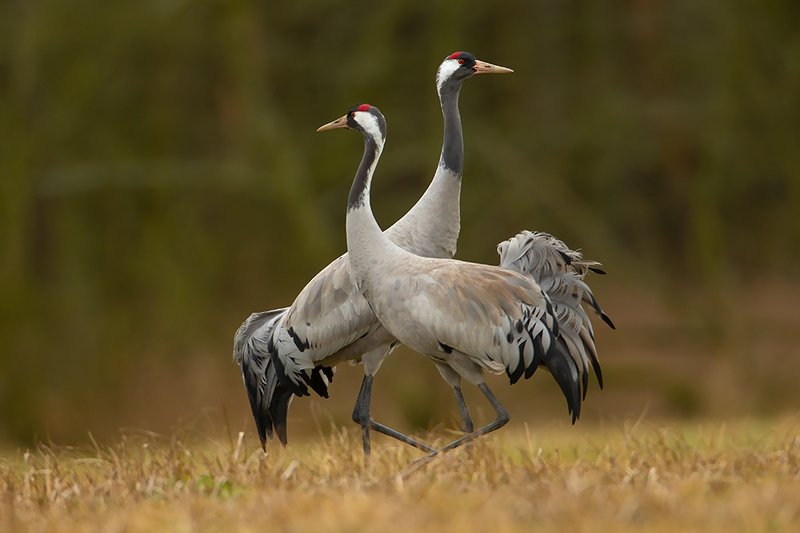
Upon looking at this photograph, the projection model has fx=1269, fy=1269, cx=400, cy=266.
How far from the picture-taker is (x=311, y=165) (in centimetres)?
1039

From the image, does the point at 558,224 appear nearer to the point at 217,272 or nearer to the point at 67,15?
the point at 217,272

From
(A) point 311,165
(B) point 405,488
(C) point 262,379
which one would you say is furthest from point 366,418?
(A) point 311,165

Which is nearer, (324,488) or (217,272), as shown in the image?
(324,488)

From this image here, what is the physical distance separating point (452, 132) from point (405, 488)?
7.77ft

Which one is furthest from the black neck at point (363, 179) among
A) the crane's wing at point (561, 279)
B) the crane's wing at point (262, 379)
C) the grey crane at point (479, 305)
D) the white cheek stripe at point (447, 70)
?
the crane's wing at point (262, 379)

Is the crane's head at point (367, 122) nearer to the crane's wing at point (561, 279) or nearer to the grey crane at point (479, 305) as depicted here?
the grey crane at point (479, 305)

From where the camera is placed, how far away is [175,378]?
10797 mm

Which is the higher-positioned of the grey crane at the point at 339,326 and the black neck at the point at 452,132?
the black neck at the point at 452,132

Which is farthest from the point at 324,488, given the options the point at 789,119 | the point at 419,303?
the point at 789,119

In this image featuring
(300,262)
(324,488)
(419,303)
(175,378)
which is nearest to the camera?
(324,488)

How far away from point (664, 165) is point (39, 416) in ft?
18.3

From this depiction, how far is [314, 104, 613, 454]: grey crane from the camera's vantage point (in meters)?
4.94

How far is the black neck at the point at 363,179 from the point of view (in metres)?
5.21

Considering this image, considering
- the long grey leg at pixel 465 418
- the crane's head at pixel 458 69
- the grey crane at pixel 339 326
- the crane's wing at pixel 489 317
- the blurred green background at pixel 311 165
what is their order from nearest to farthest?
the crane's wing at pixel 489 317, the long grey leg at pixel 465 418, the grey crane at pixel 339 326, the crane's head at pixel 458 69, the blurred green background at pixel 311 165
